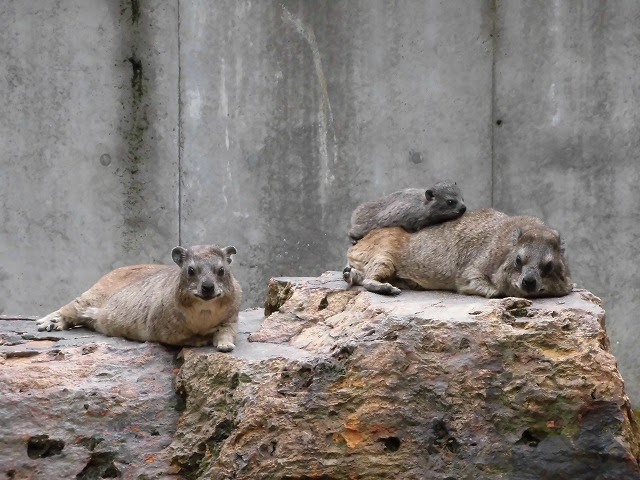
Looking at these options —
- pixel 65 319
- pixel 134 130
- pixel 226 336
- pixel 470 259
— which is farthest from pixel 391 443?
pixel 134 130

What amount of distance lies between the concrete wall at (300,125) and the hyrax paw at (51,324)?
3592 millimetres

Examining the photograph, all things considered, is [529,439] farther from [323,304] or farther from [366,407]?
[323,304]

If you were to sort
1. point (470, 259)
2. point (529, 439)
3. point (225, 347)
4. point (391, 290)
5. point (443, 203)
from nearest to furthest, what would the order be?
point (529, 439), point (225, 347), point (391, 290), point (470, 259), point (443, 203)

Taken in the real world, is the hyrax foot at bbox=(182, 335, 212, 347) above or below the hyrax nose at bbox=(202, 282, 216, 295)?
below

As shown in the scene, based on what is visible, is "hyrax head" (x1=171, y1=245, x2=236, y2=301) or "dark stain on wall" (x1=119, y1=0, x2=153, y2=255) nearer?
"hyrax head" (x1=171, y1=245, x2=236, y2=301)

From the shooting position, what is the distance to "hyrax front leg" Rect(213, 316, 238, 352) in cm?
805

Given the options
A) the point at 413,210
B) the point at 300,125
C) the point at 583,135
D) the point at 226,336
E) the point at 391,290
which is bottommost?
the point at 226,336

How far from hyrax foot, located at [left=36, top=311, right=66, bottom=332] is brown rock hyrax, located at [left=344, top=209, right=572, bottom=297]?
260cm

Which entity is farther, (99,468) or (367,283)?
(367,283)

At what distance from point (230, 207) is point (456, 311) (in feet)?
19.7

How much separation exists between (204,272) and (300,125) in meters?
5.49

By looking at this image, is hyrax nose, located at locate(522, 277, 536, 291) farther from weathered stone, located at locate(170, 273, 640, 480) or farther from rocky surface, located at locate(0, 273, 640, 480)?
weathered stone, located at locate(170, 273, 640, 480)

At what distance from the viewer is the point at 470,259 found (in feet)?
29.7

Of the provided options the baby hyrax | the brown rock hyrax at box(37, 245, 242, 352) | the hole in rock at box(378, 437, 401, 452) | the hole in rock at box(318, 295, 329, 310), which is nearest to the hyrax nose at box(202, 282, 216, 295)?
the brown rock hyrax at box(37, 245, 242, 352)
